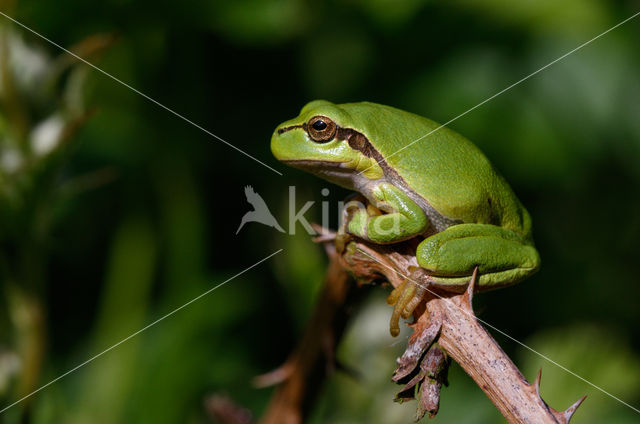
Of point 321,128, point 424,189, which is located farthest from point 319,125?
point 424,189

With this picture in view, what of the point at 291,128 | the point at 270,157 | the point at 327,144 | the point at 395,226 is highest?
the point at 291,128

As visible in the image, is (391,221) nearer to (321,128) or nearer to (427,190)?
(427,190)

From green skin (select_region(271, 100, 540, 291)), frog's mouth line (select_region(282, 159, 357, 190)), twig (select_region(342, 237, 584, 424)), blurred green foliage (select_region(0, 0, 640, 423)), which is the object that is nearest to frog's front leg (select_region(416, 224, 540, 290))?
green skin (select_region(271, 100, 540, 291))

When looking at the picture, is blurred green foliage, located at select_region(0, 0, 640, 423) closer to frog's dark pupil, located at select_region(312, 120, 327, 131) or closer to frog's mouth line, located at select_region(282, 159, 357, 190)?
frog's mouth line, located at select_region(282, 159, 357, 190)

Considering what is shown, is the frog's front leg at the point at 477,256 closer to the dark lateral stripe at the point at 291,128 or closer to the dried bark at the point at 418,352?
the dried bark at the point at 418,352

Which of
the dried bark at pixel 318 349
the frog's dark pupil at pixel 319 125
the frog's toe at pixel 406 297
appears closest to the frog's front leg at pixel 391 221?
the dried bark at pixel 318 349

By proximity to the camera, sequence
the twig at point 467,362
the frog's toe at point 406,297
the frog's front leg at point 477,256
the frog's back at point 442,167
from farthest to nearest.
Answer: the frog's back at point 442,167, the frog's front leg at point 477,256, the frog's toe at point 406,297, the twig at point 467,362

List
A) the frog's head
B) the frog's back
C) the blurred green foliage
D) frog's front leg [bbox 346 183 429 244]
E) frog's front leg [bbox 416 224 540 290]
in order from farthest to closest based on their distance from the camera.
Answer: the blurred green foliage < the frog's head < the frog's back < frog's front leg [bbox 346 183 429 244] < frog's front leg [bbox 416 224 540 290]

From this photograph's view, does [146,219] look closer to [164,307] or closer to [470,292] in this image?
[164,307]
